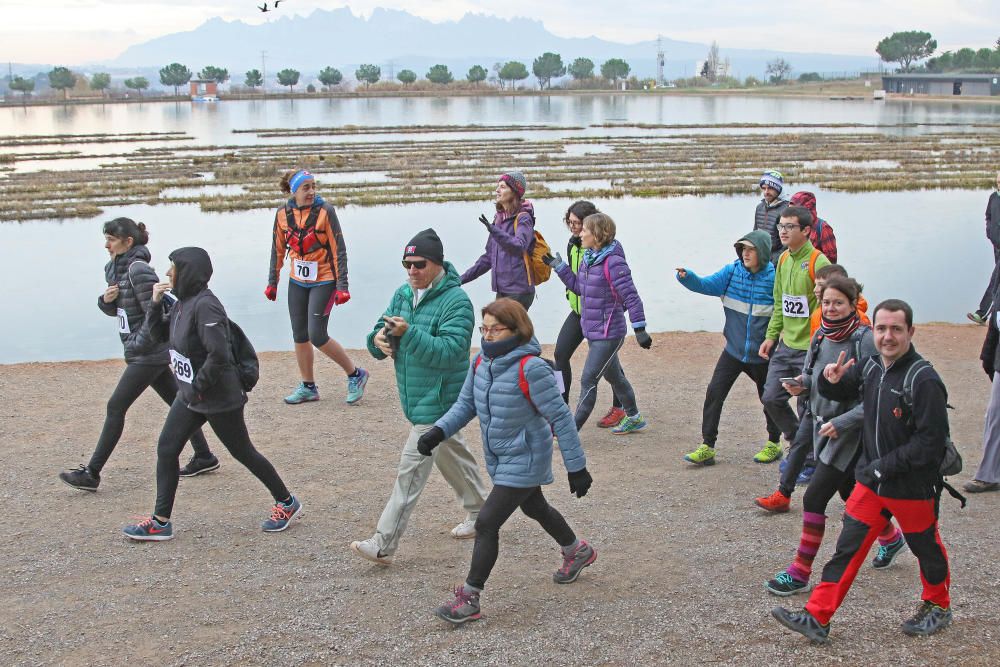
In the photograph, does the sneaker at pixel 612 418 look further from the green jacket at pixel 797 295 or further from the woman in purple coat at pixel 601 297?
the green jacket at pixel 797 295

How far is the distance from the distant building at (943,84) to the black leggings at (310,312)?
111 m

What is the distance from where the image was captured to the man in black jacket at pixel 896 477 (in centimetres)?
386

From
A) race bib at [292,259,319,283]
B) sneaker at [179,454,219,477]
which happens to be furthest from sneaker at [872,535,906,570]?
race bib at [292,259,319,283]

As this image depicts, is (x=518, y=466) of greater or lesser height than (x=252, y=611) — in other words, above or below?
above

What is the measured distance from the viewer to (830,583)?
4.10 m

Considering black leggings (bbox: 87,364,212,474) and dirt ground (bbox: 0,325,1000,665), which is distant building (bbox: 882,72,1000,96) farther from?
black leggings (bbox: 87,364,212,474)

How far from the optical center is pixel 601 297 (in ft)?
22.2

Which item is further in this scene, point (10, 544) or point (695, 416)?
point (695, 416)

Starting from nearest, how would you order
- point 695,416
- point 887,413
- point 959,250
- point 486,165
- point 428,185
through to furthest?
point 887,413 < point 695,416 < point 959,250 < point 428,185 < point 486,165

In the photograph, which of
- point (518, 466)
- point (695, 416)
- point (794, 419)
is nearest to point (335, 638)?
point (518, 466)

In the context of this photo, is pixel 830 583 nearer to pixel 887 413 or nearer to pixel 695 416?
pixel 887 413

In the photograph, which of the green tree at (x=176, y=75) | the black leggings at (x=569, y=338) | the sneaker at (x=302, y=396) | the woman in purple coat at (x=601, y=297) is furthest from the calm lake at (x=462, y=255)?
the green tree at (x=176, y=75)

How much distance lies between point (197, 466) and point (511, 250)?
2668mm

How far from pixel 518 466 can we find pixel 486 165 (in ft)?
92.7
